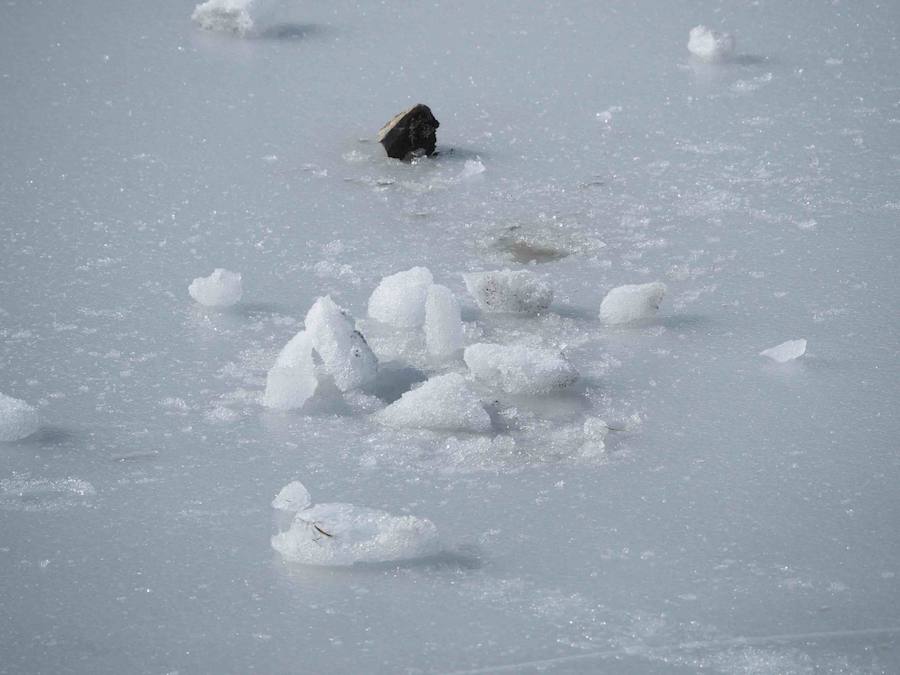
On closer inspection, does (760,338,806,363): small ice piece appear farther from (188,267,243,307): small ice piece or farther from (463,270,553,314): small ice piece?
(188,267,243,307): small ice piece

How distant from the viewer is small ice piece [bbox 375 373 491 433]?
1.70 metres

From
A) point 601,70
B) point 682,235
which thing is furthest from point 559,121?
point 682,235

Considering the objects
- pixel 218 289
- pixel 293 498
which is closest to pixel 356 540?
pixel 293 498

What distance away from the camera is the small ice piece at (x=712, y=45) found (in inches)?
116

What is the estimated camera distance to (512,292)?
1967 millimetres

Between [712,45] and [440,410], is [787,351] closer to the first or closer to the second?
[440,410]

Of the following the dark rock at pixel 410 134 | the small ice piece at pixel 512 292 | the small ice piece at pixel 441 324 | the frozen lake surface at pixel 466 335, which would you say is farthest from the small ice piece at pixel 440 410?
the dark rock at pixel 410 134

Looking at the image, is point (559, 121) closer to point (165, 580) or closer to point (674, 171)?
point (674, 171)

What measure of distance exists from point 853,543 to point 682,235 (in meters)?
0.84

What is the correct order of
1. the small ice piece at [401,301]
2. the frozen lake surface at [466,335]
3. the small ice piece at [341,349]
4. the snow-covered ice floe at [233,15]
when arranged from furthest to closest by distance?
the snow-covered ice floe at [233,15] < the small ice piece at [401,301] < the small ice piece at [341,349] < the frozen lake surface at [466,335]

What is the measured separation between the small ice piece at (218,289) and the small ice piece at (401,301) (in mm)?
213

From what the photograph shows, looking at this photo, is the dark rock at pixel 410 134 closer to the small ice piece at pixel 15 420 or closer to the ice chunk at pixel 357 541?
the small ice piece at pixel 15 420

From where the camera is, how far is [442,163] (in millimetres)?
2494

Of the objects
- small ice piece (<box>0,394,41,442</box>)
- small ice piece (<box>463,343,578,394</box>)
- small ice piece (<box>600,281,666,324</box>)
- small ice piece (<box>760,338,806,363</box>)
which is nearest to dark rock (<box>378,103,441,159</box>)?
small ice piece (<box>600,281,666,324</box>)
